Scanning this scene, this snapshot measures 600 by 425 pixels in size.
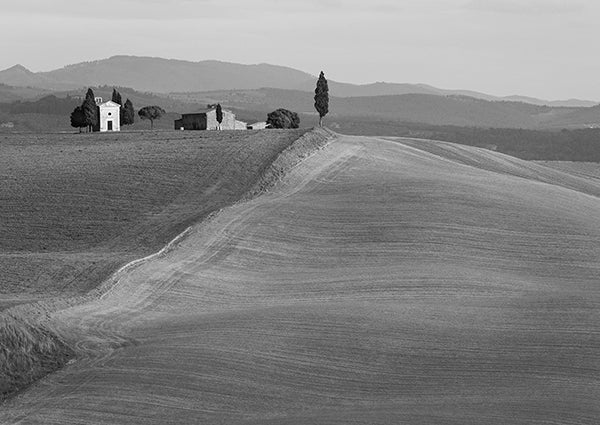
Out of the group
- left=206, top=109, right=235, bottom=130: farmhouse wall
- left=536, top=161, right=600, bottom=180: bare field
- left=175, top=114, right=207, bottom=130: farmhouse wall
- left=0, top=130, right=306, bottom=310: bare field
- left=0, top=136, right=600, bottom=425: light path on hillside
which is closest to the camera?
left=0, top=136, right=600, bottom=425: light path on hillside

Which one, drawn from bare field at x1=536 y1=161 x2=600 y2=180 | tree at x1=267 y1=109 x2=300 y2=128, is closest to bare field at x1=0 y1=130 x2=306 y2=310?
tree at x1=267 y1=109 x2=300 y2=128

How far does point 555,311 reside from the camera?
1518 inches

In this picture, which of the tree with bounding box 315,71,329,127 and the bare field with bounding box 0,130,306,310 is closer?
the bare field with bounding box 0,130,306,310

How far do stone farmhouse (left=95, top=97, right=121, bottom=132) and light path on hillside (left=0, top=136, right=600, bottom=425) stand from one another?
33.3 meters

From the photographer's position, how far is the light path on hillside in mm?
30172

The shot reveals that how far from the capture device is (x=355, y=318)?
3738cm

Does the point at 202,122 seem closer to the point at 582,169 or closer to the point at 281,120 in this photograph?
the point at 281,120

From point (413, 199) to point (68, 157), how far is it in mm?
25674

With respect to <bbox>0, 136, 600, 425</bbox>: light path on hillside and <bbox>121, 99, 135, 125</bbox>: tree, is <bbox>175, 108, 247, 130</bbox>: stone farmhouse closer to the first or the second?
<bbox>121, 99, 135, 125</bbox>: tree

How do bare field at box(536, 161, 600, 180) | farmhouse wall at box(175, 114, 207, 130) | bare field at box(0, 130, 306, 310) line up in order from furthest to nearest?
farmhouse wall at box(175, 114, 207, 130) < bare field at box(536, 161, 600, 180) < bare field at box(0, 130, 306, 310)

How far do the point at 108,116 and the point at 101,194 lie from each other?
31.4 metres

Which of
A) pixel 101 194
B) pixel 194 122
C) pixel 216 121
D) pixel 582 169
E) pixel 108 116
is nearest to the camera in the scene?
pixel 101 194

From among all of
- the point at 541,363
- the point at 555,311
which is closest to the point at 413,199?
the point at 555,311

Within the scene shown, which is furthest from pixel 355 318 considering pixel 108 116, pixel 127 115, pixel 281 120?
pixel 127 115
